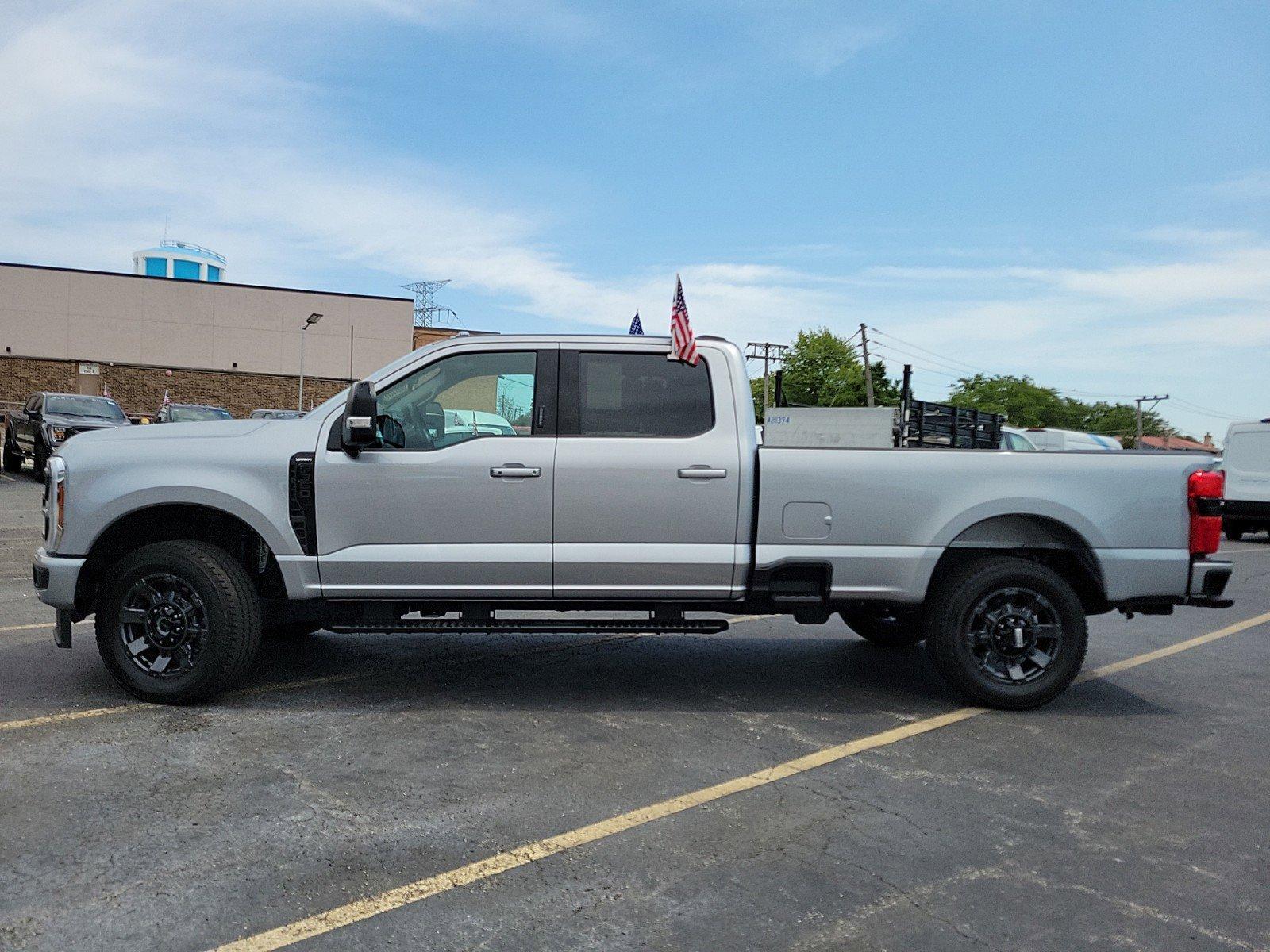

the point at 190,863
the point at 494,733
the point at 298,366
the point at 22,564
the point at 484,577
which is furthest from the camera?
the point at 298,366

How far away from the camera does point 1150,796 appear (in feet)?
15.0

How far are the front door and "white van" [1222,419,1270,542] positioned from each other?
17.2 m

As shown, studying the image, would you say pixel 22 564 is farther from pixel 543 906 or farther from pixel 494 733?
pixel 543 906

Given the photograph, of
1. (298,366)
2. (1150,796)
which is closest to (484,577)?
(1150,796)

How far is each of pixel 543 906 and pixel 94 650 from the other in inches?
183

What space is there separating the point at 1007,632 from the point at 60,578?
16.6ft

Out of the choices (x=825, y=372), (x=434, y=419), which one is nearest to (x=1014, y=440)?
(x=434, y=419)

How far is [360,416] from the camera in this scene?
5309 mm

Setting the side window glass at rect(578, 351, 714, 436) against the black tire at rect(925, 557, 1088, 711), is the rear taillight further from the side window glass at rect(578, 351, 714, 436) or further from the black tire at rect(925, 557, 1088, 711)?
the side window glass at rect(578, 351, 714, 436)

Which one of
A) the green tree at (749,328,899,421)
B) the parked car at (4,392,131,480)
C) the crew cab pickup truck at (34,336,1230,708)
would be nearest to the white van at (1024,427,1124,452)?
the crew cab pickup truck at (34,336,1230,708)

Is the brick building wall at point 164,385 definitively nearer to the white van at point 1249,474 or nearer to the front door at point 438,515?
the white van at point 1249,474

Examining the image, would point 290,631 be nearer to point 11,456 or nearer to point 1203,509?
point 1203,509

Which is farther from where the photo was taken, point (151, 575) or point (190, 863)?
point (151, 575)

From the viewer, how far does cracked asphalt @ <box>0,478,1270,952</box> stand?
128 inches
